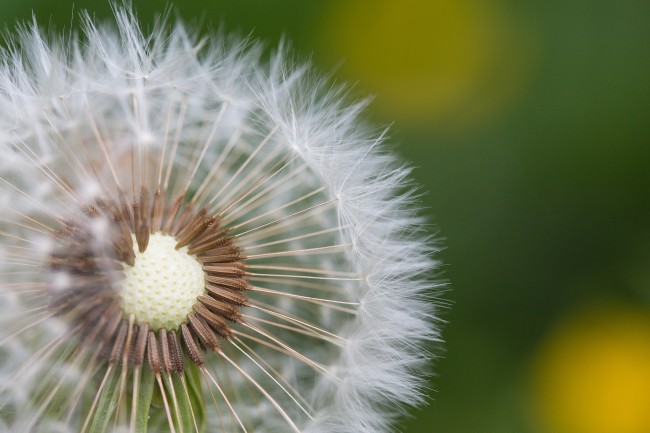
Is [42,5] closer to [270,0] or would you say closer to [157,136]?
[270,0]

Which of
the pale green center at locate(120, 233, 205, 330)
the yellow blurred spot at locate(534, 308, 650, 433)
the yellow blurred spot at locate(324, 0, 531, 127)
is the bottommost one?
the pale green center at locate(120, 233, 205, 330)

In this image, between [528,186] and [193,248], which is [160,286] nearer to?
[193,248]

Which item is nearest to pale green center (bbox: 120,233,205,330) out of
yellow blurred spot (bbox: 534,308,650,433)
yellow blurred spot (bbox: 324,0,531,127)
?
yellow blurred spot (bbox: 534,308,650,433)

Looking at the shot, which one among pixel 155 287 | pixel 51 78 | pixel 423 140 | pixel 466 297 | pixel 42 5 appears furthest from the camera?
pixel 423 140

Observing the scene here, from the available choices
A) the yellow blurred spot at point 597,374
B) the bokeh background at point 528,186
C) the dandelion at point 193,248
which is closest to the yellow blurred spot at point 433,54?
the bokeh background at point 528,186

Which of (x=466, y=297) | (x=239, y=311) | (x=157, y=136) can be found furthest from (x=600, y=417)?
(x=157, y=136)

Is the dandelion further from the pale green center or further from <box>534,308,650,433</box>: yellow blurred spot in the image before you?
<box>534,308,650,433</box>: yellow blurred spot

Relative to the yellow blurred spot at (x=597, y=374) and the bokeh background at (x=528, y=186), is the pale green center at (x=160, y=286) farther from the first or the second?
the yellow blurred spot at (x=597, y=374)
